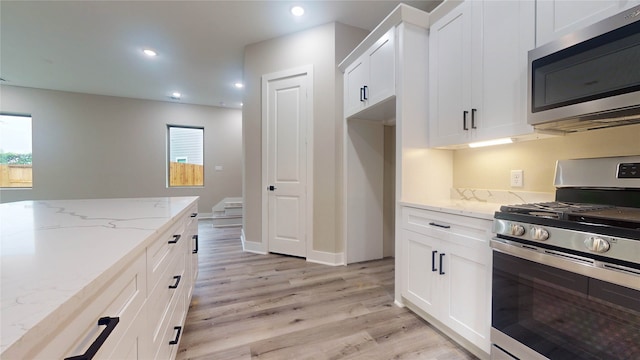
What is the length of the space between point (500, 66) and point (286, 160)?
2450 millimetres

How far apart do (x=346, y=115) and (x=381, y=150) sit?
656mm

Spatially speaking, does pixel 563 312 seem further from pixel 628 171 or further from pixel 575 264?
pixel 628 171

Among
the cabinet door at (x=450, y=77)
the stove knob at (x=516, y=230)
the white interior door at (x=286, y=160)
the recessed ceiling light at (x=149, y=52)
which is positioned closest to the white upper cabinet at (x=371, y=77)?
the cabinet door at (x=450, y=77)

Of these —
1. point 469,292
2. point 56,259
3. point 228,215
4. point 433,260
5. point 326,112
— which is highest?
point 326,112

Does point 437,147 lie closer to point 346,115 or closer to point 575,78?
point 575,78

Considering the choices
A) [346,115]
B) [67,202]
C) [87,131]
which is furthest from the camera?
[87,131]

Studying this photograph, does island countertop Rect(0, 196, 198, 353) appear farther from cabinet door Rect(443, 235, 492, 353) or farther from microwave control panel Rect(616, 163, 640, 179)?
microwave control panel Rect(616, 163, 640, 179)

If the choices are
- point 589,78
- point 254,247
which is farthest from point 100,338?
point 254,247

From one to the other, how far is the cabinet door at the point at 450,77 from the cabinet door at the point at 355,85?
2.37ft

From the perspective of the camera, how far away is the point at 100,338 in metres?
0.57

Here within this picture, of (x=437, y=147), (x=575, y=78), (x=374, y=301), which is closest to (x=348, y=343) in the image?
(x=374, y=301)

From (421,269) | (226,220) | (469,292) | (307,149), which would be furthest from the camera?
(226,220)

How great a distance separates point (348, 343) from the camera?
165cm

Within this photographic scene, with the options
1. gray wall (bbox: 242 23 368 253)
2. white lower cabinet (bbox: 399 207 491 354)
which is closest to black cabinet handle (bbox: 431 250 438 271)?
white lower cabinet (bbox: 399 207 491 354)
